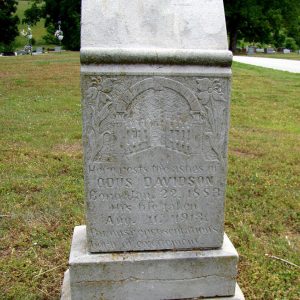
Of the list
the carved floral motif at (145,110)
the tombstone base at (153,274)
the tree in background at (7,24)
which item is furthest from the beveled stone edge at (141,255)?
the tree in background at (7,24)

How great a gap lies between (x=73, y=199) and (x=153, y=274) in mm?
2138

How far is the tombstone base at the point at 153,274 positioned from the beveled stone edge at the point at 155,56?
1316 mm

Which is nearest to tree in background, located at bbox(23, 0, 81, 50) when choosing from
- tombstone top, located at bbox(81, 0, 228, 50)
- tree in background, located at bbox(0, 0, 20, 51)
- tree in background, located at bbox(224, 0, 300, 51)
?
tree in background, located at bbox(0, 0, 20, 51)

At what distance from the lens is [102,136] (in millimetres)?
2768

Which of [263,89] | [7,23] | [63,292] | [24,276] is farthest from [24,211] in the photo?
[7,23]

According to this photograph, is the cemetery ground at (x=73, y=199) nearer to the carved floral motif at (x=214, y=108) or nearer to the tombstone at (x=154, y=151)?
the tombstone at (x=154, y=151)

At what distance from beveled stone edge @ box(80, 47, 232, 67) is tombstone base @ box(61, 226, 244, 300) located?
1316mm

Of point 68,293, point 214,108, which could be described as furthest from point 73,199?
point 214,108

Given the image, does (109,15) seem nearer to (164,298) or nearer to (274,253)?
(164,298)

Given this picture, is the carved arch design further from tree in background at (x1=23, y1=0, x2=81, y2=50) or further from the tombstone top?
tree in background at (x1=23, y1=0, x2=81, y2=50)

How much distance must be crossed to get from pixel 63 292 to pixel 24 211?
1.57m

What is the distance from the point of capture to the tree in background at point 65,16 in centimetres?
4666

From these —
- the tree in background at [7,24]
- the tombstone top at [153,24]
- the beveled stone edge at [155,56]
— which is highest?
the tree in background at [7,24]

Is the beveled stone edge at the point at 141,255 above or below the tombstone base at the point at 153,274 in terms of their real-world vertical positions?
above
